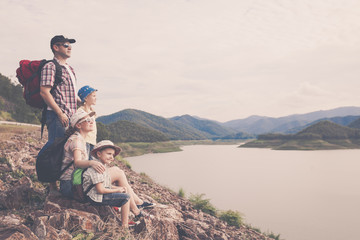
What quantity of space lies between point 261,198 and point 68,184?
25851mm

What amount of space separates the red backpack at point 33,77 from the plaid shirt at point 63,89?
110 millimetres

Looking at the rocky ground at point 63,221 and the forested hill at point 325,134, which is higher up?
the forested hill at point 325,134

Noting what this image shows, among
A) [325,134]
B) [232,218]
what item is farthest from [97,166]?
[325,134]

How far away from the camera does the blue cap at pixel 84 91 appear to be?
5391mm

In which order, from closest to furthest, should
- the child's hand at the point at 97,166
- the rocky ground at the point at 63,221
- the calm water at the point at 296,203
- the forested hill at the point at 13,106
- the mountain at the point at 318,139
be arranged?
1. the rocky ground at the point at 63,221
2. the child's hand at the point at 97,166
3. the calm water at the point at 296,203
4. the forested hill at the point at 13,106
5. the mountain at the point at 318,139

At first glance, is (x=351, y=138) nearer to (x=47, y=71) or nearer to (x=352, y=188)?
(x=352, y=188)

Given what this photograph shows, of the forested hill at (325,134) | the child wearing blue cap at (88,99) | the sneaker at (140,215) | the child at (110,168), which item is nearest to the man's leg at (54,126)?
the child wearing blue cap at (88,99)

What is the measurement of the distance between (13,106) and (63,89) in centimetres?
7363

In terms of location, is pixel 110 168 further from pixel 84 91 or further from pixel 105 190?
pixel 84 91

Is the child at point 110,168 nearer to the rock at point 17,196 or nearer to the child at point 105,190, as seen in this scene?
the child at point 105,190

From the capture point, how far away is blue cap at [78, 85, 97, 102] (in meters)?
5.39

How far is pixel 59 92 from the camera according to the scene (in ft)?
15.9

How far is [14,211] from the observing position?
460 cm

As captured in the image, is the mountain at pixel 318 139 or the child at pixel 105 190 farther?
the mountain at pixel 318 139
